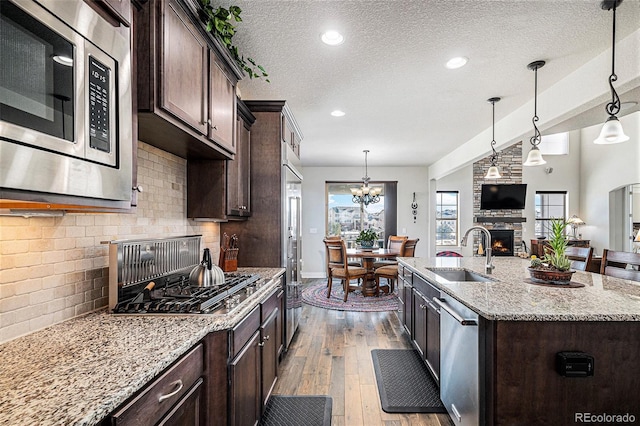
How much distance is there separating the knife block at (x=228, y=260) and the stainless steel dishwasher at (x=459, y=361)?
5.56 ft

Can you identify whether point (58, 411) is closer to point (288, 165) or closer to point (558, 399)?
point (558, 399)

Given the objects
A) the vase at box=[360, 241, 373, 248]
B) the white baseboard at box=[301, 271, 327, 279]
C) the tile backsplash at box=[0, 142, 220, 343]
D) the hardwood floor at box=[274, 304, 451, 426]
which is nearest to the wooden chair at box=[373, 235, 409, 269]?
the vase at box=[360, 241, 373, 248]

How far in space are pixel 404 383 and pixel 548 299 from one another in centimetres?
139

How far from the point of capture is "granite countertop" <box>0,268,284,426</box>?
2.52 feet

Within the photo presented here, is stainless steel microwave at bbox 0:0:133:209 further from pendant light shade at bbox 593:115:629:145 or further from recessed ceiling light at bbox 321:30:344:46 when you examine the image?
pendant light shade at bbox 593:115:629:145

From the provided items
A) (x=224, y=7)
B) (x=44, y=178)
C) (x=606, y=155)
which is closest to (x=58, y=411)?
(x=44, y=178)

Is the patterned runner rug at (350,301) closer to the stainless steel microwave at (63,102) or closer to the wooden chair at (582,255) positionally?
the wooden chair at (582,255)

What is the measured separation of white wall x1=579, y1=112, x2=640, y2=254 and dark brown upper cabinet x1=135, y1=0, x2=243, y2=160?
8.86 meters

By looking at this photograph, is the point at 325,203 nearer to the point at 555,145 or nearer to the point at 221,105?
the point at 221,105

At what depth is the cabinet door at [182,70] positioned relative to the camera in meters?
1.43

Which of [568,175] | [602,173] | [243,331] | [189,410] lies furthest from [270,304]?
[568,175]

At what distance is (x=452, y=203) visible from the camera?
873 cm

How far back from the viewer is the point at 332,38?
2291mm

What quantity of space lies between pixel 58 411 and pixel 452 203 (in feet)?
29.5
